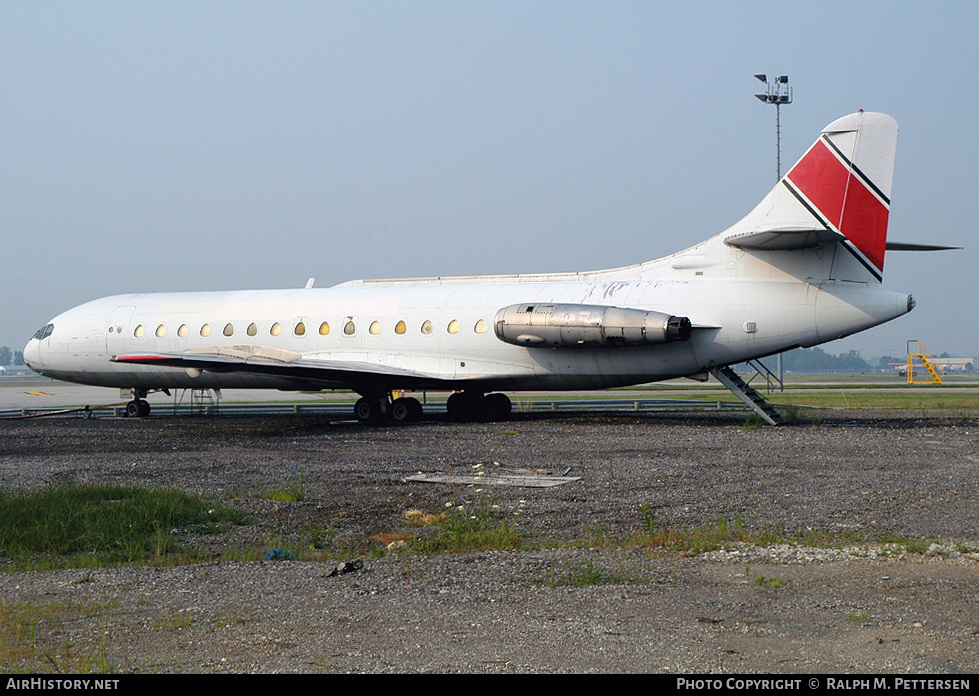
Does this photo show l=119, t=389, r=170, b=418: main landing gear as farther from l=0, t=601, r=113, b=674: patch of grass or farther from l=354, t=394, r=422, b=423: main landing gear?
l=0, t=601, r=113, b=674: patch of grass

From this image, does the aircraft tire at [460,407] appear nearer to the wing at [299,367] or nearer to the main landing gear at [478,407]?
the main landing gear at [478,407]

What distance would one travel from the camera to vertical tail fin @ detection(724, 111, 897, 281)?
64.1ft

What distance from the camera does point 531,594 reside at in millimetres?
6340

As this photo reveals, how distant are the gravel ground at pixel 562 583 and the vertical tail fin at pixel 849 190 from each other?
663cm

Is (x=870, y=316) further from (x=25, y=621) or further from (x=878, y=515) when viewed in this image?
(x=25, y=621)

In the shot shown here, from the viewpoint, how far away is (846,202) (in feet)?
64.7

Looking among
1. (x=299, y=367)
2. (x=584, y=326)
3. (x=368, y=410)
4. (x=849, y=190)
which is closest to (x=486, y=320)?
(x=584, y=326)

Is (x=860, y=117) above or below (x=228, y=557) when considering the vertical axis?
→ above

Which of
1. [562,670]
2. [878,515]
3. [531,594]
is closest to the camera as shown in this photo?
[562,670]

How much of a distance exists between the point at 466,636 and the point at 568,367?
56.2 ft

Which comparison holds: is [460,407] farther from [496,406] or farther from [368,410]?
[368,410]

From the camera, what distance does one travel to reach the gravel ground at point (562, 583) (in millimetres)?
4992

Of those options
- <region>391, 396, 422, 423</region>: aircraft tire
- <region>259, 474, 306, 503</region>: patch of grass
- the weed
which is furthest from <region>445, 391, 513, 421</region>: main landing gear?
the weed
